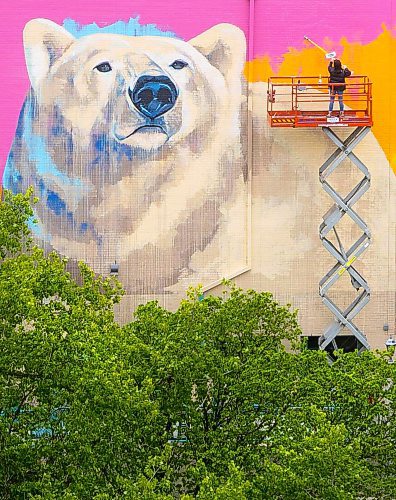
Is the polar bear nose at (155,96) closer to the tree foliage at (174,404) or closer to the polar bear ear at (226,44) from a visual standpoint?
the polar bear ear at (226,44)

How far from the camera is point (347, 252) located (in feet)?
122

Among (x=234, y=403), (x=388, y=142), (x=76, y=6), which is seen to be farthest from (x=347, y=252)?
(x=76, y=6)

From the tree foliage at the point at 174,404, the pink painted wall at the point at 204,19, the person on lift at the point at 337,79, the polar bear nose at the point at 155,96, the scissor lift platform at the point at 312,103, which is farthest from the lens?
the polar bear nose at the point at 155,96

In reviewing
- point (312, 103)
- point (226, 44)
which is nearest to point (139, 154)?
point (226, 44)

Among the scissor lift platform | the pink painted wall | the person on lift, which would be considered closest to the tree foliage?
the pink painted wall

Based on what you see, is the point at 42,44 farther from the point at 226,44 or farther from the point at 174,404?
the point at 174,404

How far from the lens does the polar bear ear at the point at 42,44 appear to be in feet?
121

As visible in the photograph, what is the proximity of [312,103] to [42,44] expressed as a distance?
8455 mm

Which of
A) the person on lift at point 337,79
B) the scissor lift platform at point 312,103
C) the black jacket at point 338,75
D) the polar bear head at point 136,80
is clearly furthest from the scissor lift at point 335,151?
the polar bear head at point 136,80

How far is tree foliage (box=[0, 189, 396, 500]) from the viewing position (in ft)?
87.7

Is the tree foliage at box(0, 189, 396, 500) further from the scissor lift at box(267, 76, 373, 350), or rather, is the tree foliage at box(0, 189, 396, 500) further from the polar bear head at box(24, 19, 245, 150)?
the polar bear head at box(24, 19, 245, 150)

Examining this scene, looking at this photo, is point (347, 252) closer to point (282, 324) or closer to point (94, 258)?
point (282, 324)

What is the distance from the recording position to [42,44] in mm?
37000

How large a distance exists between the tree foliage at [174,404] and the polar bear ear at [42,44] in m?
6.35
